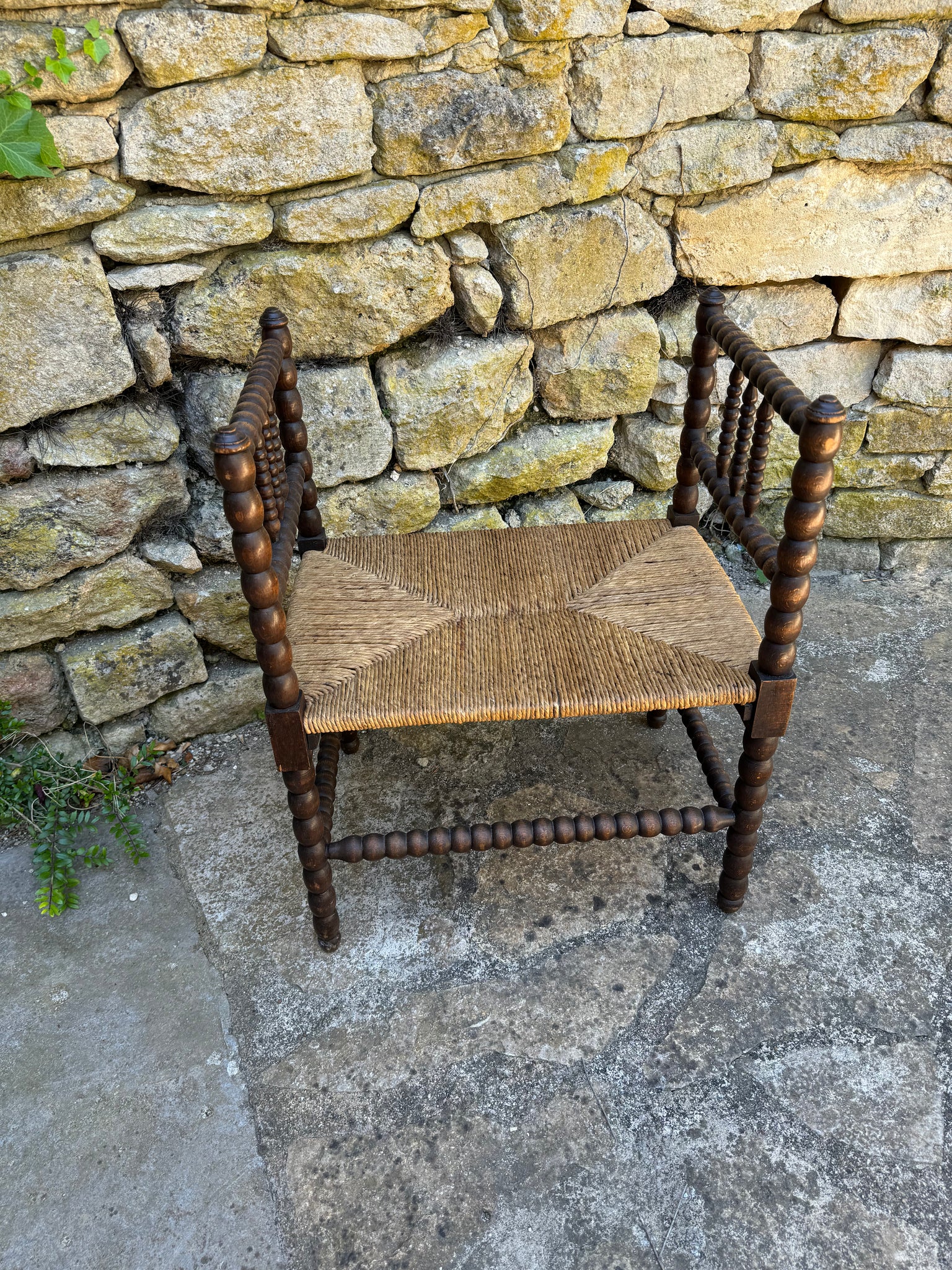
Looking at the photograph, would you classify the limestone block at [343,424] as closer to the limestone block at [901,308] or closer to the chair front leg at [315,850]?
the chair front leg at [315,850]

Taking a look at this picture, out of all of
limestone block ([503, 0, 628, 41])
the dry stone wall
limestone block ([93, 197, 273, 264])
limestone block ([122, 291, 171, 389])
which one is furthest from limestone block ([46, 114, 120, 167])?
limestone block ([503, 0, 628, 41])

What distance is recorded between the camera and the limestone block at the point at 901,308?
94.7 inches

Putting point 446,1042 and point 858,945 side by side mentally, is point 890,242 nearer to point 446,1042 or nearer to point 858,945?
point 858,945

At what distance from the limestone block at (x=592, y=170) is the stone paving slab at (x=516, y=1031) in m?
1.29

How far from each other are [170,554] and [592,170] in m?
1.29

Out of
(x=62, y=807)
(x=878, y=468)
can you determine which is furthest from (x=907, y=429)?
Answer: (x=62, y=807)

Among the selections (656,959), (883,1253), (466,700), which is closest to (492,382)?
(466,700)

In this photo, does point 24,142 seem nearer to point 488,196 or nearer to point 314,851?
point 488,196

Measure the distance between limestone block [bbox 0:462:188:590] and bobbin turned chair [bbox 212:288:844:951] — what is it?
1.08 feet

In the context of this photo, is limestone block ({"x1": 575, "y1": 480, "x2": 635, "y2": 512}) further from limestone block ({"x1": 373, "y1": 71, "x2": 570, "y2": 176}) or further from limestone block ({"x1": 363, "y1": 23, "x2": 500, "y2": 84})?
limestone block ({"x1": 363, "y1": 23, "x2": 500, "y2": 84})

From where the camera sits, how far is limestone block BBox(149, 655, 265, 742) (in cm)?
218

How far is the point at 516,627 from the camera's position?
171 centimetres

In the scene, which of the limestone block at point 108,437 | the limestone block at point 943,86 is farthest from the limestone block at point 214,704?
the limestone block at point 943,86

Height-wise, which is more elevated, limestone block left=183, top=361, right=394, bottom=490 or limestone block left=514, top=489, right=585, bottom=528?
limestone block left=183, top=361, right=394, bottom=490
